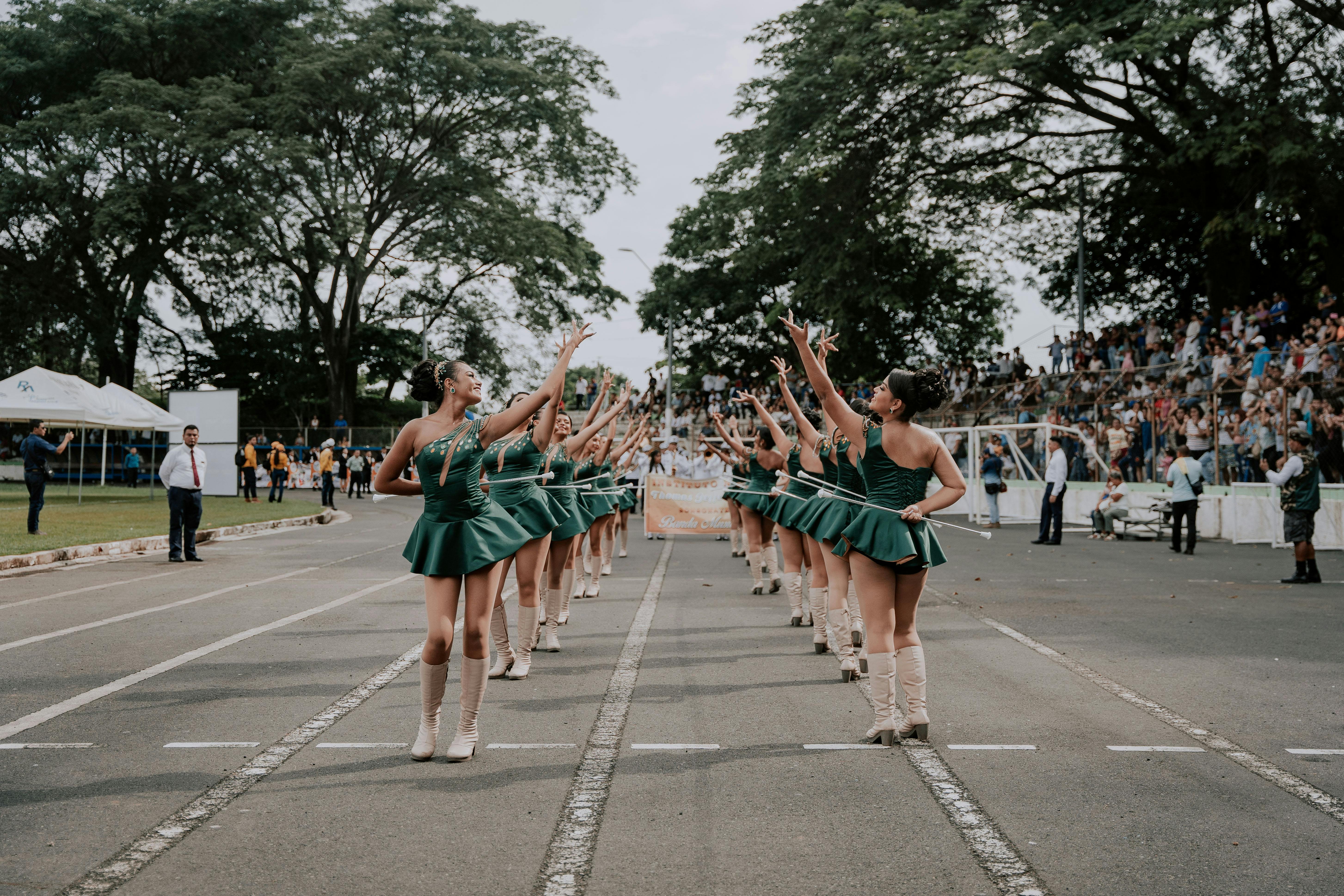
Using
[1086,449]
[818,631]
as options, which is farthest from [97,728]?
[1086,449]

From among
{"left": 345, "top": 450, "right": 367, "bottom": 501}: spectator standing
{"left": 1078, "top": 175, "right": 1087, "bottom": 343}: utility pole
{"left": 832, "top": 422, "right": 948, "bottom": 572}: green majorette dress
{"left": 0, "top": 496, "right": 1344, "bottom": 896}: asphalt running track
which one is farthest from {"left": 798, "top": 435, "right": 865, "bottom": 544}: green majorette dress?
{"left": 345, "top": 450, "right": 367, "bottom": 501}: spectator standing

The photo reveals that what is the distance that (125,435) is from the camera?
1842 inches

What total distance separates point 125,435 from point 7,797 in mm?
46170

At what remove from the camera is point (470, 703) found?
5.60 metres

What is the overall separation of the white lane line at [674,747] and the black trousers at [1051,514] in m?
16.3

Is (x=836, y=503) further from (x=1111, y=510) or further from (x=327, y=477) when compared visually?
(x=327, y=477)

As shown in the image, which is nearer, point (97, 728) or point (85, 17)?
point (97, 728)

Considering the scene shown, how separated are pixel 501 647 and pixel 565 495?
1.74 metres

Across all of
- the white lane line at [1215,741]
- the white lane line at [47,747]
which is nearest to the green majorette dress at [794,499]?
the white lane line at [1215,741]

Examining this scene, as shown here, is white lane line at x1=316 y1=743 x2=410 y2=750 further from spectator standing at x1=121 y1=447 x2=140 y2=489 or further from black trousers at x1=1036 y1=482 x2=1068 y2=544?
spectator standing at x1=121 y1=447 x2=140 y2=489

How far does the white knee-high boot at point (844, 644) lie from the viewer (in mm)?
7715

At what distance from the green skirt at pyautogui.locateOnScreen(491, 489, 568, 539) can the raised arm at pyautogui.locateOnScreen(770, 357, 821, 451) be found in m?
1.72

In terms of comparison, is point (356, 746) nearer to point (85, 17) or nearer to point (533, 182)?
point (533, 182)

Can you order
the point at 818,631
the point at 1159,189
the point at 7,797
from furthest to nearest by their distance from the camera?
the point at 1159,189
the point at 818,631
the point at 7,797
